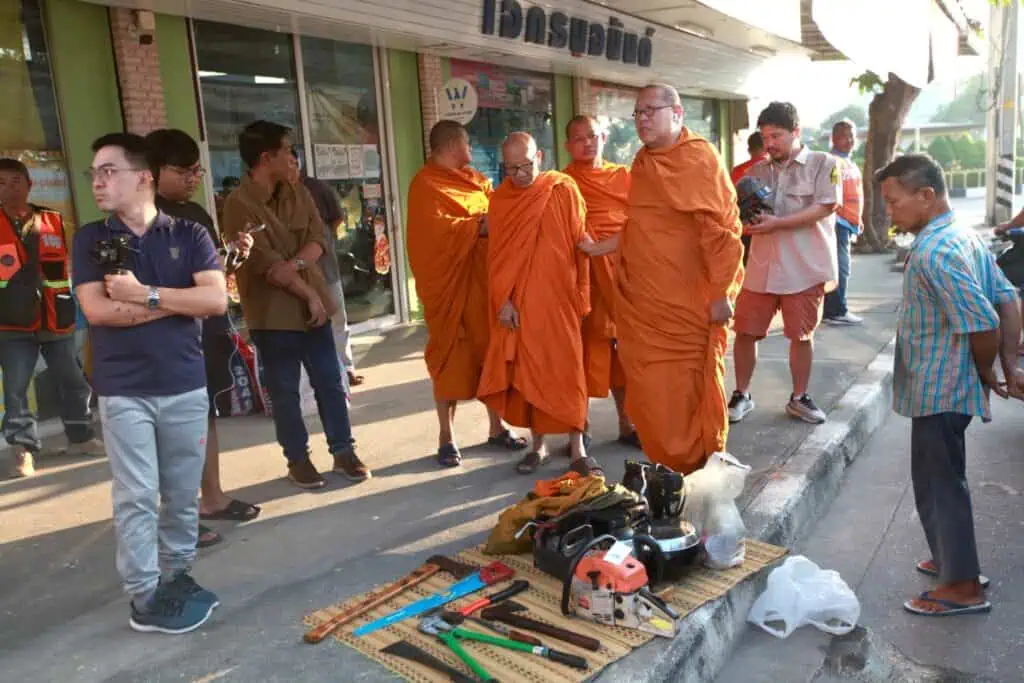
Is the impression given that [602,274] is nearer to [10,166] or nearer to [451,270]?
[451,270]

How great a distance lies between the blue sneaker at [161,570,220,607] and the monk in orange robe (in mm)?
2018

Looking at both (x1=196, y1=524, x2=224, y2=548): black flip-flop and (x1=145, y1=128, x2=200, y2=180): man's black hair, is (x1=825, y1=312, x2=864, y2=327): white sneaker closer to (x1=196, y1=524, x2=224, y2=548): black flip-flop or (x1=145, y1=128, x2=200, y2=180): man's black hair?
(x1=196, y1=524, x2=224, y2=548): black flip-flop

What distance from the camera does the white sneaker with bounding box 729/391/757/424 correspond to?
540 centimetres

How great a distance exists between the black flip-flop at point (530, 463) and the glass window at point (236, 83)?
157 inches

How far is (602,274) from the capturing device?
4.80 m

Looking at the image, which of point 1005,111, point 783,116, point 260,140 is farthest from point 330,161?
point 1005,111

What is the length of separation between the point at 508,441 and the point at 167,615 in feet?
7.85

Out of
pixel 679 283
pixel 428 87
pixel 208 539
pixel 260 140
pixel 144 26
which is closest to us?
pixel 208 539

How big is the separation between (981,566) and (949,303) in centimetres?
128

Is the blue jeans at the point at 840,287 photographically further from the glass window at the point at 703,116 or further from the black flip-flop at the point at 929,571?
the glass window at the point at 703,116

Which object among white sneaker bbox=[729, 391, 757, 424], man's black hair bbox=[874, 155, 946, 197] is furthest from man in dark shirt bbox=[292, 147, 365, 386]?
man's black hair bbox=[874, 155, 946, 197]

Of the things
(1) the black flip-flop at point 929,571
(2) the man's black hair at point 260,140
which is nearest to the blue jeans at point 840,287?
(1) the black flip-flop at point 929,571

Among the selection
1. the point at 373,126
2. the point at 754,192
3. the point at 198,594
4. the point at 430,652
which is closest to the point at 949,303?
the point at 430,652

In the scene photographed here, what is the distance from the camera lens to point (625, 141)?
547 inches
